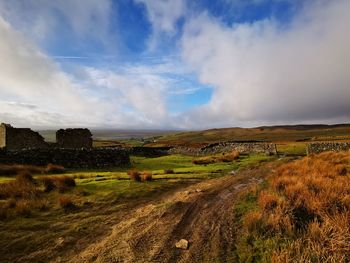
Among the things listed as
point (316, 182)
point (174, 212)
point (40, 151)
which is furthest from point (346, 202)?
point (40, 151)

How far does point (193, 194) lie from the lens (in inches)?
604

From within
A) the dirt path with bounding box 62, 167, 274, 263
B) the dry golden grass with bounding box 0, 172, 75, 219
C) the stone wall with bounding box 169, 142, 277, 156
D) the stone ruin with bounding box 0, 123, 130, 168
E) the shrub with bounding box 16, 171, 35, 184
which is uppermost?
the stone ruin with bounding box 0, 123, 130, 168

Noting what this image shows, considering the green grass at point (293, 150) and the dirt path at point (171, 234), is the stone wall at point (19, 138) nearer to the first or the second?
the dirt path at point (171, 234)

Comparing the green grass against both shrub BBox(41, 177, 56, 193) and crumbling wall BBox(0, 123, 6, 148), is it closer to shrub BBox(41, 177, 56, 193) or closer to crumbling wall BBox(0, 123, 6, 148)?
crumbling wall BBox(0, 123, 6, 148)

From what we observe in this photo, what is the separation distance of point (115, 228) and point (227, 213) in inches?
170

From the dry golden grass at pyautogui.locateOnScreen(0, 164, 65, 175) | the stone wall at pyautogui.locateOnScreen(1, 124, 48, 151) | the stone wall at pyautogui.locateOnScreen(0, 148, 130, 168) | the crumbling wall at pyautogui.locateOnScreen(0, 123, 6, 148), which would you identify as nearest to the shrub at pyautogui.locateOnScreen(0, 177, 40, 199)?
the dry golden grass at pyautogui.locateOnScreen(0, 164, 65, 175)

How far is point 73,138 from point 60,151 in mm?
11649

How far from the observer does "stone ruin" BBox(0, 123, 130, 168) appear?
2605 cm

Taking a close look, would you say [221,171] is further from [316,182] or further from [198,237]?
[198,237]

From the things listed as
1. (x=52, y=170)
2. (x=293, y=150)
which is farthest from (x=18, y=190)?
(x=293, y=150)

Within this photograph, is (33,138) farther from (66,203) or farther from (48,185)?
(66,203)

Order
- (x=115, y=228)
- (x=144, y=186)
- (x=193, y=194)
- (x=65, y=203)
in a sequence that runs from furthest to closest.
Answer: (x=144, y=186), (x=193, y=194), (x=65, y=203), (x=115, y=228)

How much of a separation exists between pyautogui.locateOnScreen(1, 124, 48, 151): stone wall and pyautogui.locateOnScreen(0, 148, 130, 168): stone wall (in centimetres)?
830

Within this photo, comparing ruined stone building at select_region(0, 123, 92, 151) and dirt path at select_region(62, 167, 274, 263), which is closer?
dirt path at select_region(62, 167, 274, 263)
